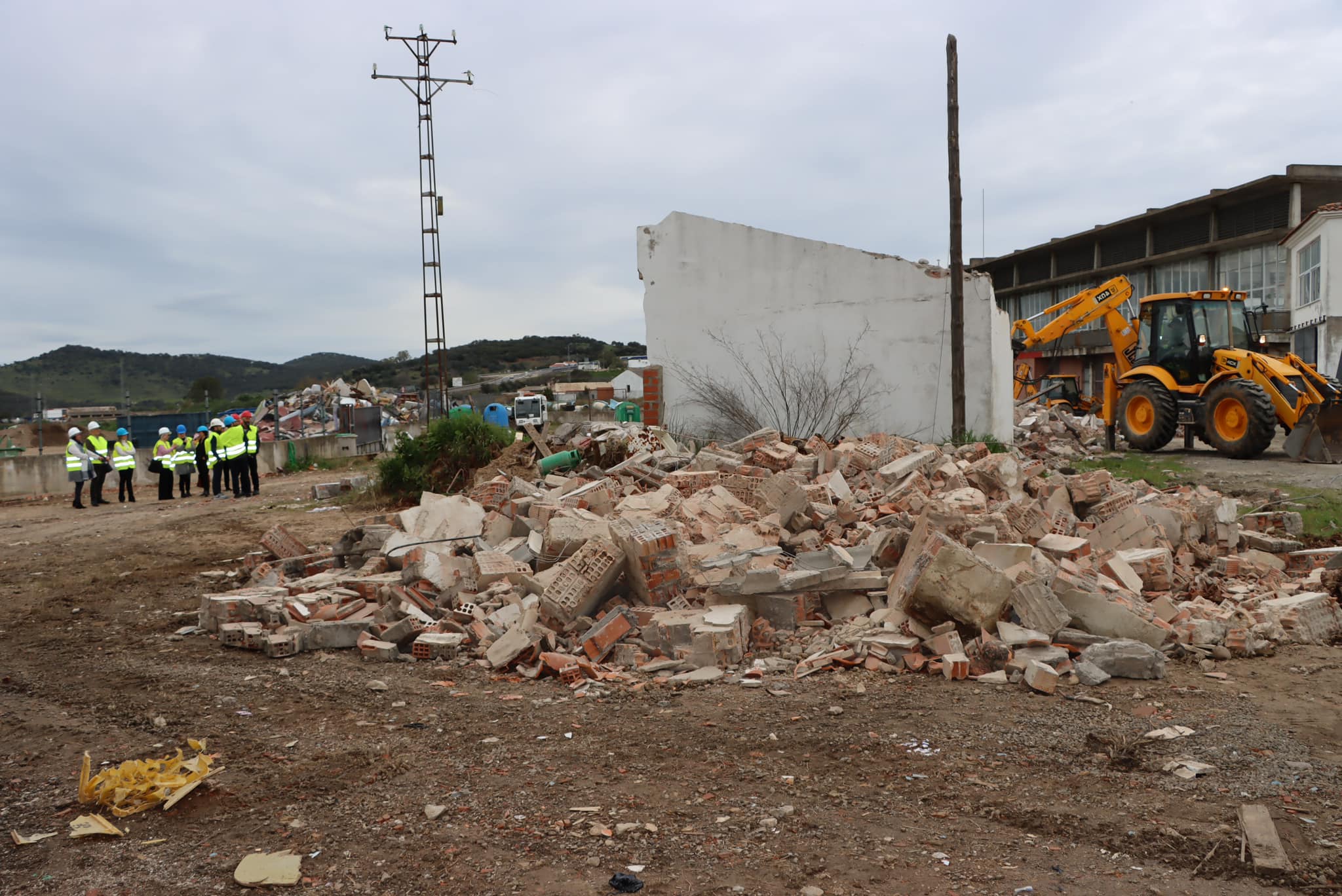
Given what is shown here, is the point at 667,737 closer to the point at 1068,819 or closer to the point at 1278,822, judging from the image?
the point at 1068,819

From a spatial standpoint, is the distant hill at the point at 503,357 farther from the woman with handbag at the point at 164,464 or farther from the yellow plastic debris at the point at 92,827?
the yellow plastic debris at the point at 92,827

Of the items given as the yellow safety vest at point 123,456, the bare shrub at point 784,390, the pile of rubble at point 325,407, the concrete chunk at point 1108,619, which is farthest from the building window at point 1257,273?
the yellow safety vest at point 123,456

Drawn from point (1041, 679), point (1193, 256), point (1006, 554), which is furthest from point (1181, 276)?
point (1041, 679)

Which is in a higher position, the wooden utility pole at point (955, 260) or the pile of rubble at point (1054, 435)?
the wooden utility pole at point (955, 260)

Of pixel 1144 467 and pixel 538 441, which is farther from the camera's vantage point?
pixel 1144 467

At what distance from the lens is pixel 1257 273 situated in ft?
112

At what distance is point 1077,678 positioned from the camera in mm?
5438

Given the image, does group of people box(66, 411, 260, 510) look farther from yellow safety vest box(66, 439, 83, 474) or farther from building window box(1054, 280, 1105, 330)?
building window box(1054, 280, 1105, 330)

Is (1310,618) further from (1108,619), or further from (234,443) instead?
(234,443)

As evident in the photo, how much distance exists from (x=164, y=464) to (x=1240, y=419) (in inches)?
757

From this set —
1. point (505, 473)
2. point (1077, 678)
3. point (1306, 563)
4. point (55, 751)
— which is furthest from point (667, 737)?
point (505, 473)

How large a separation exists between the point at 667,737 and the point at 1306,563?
640 centimetres

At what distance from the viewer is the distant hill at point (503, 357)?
7181 cm

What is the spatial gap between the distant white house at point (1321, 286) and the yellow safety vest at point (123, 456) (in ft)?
95.2
